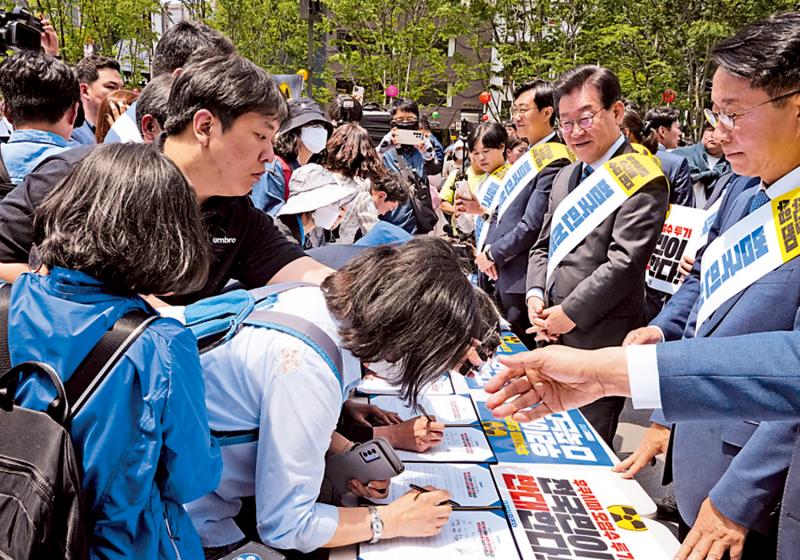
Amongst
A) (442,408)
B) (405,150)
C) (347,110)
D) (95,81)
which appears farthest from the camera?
(405,150)

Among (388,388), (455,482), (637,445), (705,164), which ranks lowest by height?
(637,445)

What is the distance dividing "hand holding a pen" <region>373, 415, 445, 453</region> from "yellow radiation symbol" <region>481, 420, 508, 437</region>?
183 mm

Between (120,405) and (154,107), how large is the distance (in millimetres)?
1237

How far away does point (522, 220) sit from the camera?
3406 millimetres

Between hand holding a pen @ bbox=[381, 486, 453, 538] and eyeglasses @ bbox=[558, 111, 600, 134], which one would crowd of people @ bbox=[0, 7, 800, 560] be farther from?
eyeglasses @ bbox=[558, 111, 600, 134]

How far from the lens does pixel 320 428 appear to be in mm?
1279

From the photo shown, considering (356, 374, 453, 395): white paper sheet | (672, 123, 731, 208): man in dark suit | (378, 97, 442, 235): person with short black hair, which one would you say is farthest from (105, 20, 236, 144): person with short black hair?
(672, 123, 731, 208): man in dark suit

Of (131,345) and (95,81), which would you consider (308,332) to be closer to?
(131,345)

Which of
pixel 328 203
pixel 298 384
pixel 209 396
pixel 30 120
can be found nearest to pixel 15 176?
pixel 30 120

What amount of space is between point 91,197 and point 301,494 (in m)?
0.71

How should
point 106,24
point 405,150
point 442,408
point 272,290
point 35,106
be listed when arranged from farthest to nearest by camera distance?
point 106,24 → point 405,150 → point 35,106 → point 442,408 → point 272,290

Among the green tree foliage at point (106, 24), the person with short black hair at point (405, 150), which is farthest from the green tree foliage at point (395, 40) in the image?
the person with short black hair at point (405, 150)

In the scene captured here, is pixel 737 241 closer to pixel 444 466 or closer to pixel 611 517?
pixel 611 517

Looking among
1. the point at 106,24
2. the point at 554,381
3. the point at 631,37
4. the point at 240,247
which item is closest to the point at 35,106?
the point at 240,247
